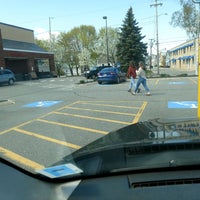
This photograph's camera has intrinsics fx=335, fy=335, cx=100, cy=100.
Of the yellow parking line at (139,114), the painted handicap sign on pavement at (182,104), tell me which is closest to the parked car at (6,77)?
the yellow parking line at (139,114)

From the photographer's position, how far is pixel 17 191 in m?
1.86

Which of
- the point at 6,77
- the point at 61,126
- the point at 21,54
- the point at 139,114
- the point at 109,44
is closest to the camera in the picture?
the point at 61,126

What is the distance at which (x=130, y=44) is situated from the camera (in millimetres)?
48312

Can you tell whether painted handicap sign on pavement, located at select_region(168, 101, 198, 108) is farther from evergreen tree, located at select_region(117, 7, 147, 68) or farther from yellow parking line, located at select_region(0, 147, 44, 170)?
evergreen tree, located at select_region(117, 7, 147, 68)

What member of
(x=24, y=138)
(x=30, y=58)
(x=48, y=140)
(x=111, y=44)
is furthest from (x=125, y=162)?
(x=111, y=44)

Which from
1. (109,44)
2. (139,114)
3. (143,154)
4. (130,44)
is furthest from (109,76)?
(109,44)

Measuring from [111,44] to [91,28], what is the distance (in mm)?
7348

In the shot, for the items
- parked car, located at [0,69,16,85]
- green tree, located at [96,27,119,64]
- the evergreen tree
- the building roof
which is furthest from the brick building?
green tree, located at [96,27,119,64]

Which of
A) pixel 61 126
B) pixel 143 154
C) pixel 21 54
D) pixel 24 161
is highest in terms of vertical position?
pixel 21 54

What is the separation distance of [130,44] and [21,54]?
51.6 ft

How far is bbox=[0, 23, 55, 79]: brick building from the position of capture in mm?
47362

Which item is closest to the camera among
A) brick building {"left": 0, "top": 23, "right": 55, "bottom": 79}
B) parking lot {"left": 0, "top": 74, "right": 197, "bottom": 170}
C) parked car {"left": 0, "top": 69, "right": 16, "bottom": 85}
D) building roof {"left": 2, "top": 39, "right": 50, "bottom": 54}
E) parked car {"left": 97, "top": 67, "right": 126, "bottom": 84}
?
parking lot {"left": 0, "top": 74, "right": 197, "bottom": 170}

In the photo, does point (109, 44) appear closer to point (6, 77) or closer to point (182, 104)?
point (6, 77)

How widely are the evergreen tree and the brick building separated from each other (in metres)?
13.4
